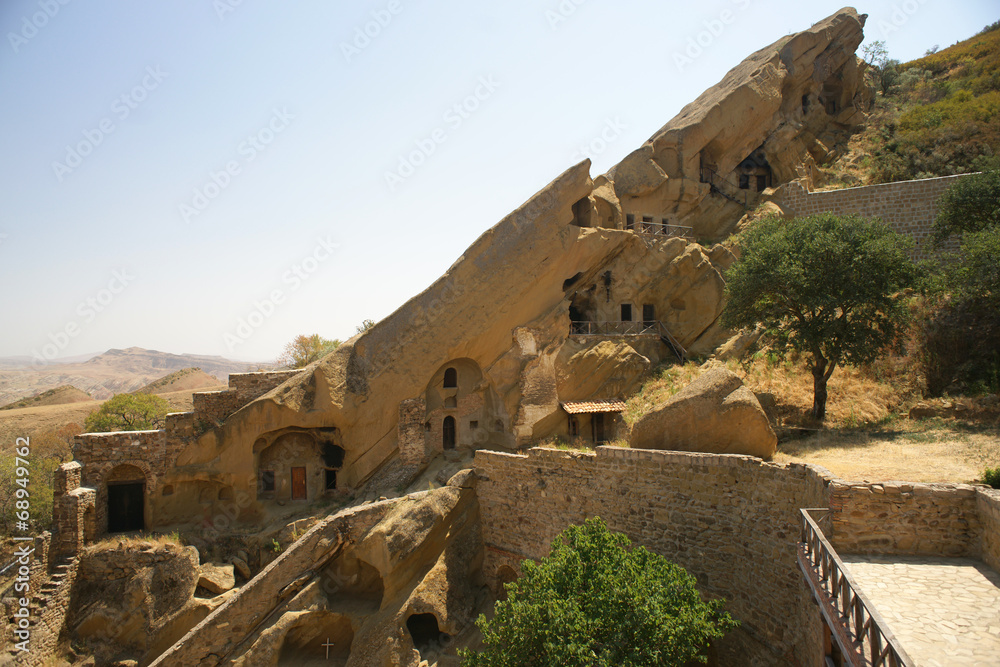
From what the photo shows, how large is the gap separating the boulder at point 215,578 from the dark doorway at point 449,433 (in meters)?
7.36

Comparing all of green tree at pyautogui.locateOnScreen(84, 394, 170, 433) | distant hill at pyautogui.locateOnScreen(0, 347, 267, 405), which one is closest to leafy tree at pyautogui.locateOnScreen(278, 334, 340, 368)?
green tree at pyautogui.locateOnScreen(84, 394, 170, 433)

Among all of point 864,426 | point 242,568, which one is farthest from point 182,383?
point 864,426

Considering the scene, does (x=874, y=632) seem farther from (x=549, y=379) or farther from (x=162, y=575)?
(x=162, y=575)

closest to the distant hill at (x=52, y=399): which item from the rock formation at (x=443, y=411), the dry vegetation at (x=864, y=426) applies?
the rock formation at (x=443, y=411)

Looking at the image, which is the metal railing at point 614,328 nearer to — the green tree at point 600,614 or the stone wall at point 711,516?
the stone wall at point 711,516

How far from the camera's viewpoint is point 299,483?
19375 millimetres

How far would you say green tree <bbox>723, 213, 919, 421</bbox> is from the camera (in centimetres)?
1485

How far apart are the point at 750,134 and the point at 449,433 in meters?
19.1

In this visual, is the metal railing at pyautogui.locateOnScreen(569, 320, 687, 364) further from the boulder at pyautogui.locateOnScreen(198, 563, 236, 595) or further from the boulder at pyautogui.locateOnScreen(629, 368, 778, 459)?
the boulder at pyautogui.locateOnScreen(198, 563, 236, 595)

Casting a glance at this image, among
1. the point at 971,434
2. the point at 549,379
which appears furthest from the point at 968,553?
the point at 549,379

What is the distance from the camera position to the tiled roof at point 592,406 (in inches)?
758

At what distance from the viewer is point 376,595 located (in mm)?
15859

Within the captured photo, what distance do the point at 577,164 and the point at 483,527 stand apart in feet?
39.3

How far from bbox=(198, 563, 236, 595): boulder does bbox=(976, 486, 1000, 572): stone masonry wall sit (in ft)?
55.9
